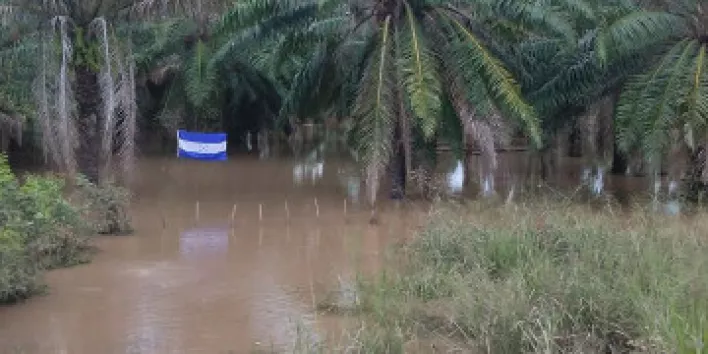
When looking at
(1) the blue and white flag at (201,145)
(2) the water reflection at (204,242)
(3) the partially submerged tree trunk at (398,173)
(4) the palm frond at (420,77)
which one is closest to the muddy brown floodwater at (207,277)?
(2) the water reflection at (204,242)

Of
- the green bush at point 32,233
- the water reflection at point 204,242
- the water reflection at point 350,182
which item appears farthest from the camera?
the water reflection at point 350,182

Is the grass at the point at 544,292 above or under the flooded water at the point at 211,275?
above

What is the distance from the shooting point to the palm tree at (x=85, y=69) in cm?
1644

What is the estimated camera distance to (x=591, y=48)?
19016mm

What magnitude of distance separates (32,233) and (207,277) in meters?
2.12

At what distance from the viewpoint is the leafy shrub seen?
1381cm

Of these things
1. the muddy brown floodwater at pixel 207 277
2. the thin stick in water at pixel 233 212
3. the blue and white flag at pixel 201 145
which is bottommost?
the muddy brown floodwater at pixel 207 277

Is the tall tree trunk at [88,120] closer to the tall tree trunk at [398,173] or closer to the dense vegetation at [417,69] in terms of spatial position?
the dense vegetation at [417,69]

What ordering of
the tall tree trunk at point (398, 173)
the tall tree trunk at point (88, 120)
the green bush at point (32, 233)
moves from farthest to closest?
the tall tree trunk at point (88, 120)
the tall tree trunk at point (398, 173)
the green bush at point (32, 233)

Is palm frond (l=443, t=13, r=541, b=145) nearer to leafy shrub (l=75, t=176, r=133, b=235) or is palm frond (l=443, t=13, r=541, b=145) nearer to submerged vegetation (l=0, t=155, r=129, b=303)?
leafy shrub (l=75, t=176, r=133, b=235)

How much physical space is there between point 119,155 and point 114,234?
3056 millimetres

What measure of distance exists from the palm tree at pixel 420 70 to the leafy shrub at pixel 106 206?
4.13 m

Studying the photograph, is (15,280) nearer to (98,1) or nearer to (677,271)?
(677,271)

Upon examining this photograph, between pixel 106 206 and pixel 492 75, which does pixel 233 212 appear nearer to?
pixel 106 206
